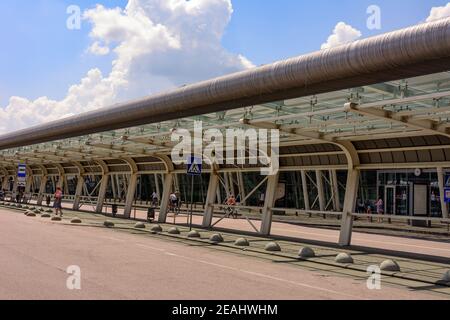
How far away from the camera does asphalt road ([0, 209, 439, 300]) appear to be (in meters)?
8.63

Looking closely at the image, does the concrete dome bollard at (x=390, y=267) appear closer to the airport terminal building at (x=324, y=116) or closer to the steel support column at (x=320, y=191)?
the airport terminal building at (x=324, y=116)

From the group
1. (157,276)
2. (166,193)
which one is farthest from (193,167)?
(157,276)

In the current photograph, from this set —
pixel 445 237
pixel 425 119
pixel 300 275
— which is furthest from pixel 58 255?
pixel 445 237

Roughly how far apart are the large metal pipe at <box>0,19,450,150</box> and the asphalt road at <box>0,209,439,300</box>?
4.30 m

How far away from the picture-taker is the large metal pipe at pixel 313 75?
32.7 ft

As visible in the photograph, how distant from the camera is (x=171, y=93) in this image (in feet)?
55.4

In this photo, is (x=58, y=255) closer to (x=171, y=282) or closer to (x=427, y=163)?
(x=171, y=282)

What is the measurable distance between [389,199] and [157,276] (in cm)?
2905

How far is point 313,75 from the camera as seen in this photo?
12031 millimetres

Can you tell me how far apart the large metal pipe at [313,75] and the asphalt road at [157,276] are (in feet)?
14.1

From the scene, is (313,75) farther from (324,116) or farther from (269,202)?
(269,202)

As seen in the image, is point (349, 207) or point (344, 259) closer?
point (344, 259)

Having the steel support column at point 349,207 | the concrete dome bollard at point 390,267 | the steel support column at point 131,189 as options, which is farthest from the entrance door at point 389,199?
the concrete dome bollard at point 390,267

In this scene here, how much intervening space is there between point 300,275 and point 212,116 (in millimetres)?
7358
